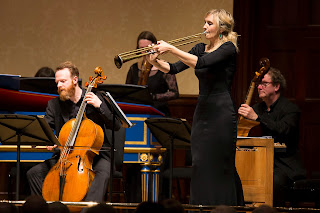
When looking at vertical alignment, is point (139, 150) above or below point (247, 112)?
below

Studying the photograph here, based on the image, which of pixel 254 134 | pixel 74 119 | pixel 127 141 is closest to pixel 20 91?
pixel 74 119

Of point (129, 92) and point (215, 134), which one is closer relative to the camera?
point (215, 134)

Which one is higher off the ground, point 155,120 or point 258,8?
point 258,8

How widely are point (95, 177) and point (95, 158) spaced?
0.22m

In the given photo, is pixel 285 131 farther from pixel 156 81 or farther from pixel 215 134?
pixel 215 134

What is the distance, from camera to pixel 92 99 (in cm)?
447

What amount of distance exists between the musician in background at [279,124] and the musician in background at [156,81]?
0.81 m

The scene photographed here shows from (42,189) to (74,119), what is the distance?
594mm

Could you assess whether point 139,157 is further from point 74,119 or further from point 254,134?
point 254,134

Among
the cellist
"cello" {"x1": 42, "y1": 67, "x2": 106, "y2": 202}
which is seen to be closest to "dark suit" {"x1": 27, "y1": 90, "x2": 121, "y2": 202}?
the cellist

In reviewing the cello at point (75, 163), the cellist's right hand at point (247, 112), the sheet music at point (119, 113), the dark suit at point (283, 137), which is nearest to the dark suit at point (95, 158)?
the cello at point (75, 163)

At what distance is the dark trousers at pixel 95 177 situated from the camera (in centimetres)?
438

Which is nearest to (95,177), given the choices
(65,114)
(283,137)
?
(65,114)

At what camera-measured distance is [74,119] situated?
4.49 m
